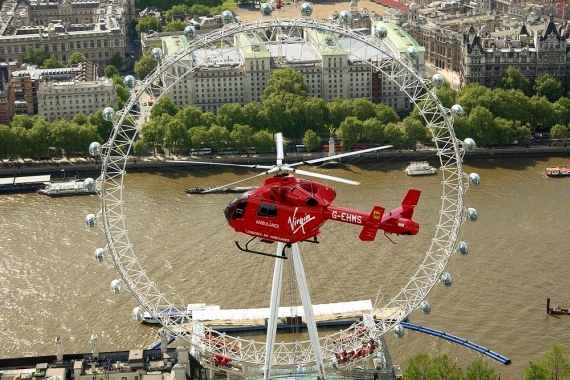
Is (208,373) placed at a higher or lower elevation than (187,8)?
lower

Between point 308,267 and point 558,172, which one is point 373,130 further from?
point 308,267

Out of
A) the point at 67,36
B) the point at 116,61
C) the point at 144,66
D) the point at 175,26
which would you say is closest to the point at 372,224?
the point at 144,66

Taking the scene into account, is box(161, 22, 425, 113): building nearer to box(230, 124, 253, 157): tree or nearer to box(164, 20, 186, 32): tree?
box(230, 124, 253, 157): tree

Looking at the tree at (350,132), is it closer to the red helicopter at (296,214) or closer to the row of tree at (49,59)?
the row of tree at (49,59)

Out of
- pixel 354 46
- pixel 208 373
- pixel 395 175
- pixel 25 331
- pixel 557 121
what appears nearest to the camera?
pixel 208 373

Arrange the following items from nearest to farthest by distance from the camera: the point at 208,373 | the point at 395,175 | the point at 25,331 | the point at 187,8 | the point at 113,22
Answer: the point at 208,373
the point at 25,331
the point at 395,175
the point at 113,22
the point at 187,8

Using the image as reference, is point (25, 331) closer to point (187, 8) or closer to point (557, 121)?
point (557, 121)

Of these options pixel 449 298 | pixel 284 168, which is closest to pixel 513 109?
pixel 449 298
